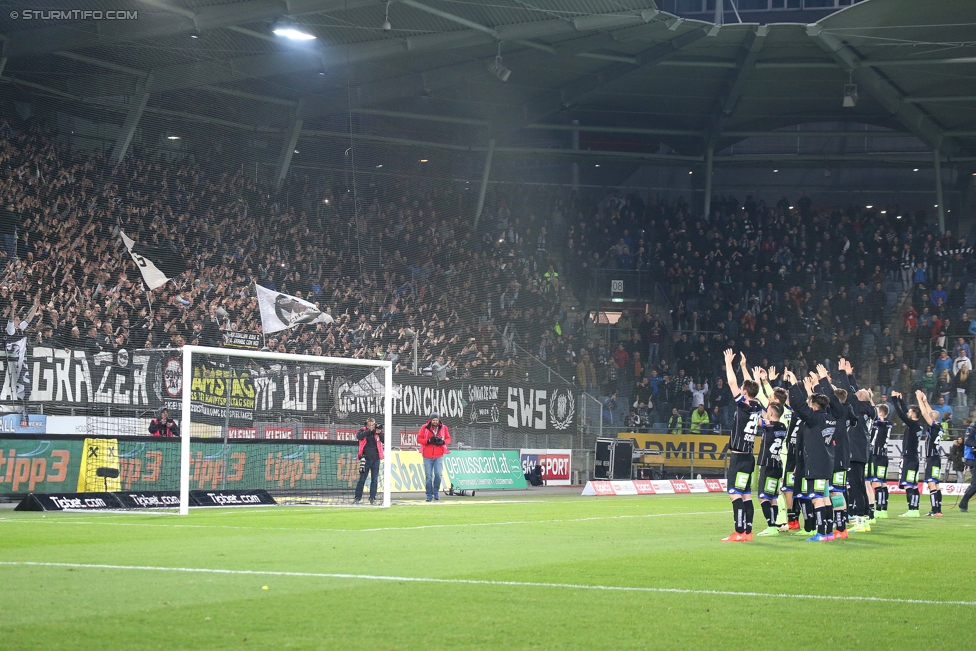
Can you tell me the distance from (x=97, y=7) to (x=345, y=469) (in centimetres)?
1251

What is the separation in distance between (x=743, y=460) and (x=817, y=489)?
144cm

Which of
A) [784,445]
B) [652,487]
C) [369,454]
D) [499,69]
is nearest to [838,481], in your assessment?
[784,445]

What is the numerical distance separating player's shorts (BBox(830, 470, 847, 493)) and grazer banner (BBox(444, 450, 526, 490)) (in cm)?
1502

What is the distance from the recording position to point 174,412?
26.2 meters

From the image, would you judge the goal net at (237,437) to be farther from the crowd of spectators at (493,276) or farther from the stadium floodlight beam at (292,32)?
the stadium floodlight beam at (292,32)

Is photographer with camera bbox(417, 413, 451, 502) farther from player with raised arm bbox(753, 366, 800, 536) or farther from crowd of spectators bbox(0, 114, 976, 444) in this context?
player with raised arm bbox(753, 366, 800, 536)

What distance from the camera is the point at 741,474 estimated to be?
1487 cm

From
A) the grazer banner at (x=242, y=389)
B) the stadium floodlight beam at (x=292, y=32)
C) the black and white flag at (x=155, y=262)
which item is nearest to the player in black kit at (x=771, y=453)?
the grazer banner at (x=242, y=389)

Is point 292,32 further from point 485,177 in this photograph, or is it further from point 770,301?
point 770,301

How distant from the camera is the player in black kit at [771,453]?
604 inches

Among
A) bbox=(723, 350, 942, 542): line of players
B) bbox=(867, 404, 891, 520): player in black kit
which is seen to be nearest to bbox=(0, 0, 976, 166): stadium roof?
bbox=(867, 404, 891, 520): player in black kit

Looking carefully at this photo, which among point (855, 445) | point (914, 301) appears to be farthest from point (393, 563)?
point (914, 301)

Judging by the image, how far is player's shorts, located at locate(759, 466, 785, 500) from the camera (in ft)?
51.6

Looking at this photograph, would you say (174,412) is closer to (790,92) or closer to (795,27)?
(795,27)
